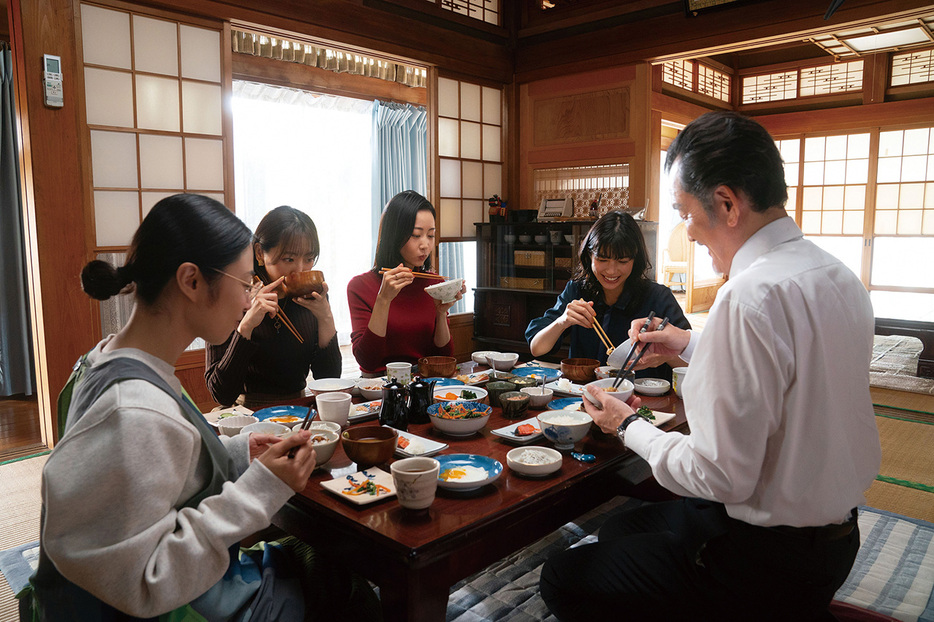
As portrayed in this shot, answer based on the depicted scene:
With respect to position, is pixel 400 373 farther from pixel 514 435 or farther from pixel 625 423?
pixel 625 423

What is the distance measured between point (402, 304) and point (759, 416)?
6.30ft

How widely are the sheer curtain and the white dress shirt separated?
5.49 m

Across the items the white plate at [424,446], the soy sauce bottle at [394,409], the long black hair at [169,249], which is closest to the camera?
the long black hair at [169,249]

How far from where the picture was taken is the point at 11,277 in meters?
4.73

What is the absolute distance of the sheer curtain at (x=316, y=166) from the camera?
5.97m

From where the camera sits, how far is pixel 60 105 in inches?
132

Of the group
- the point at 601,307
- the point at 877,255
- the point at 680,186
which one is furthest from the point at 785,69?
the point at 680,186

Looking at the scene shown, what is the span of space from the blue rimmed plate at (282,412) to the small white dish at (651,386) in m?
1.16

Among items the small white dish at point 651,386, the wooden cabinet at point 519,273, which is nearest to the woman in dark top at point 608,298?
the small white dish at point 651,386

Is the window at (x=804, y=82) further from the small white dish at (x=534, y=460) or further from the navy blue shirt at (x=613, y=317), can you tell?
the small white dish at (x=534, y=460)

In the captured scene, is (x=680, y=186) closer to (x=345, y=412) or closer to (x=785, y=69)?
(x=345, y=412)

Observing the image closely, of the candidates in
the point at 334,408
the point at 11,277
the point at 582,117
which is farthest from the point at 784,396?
the point at 11,277

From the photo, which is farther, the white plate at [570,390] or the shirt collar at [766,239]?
the white plate at [570,390]

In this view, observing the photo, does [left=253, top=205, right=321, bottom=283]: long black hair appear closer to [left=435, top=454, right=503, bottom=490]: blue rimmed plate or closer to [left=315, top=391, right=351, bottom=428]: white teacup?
[left=315, top=391, right=351, bottom=428]: white teacup
